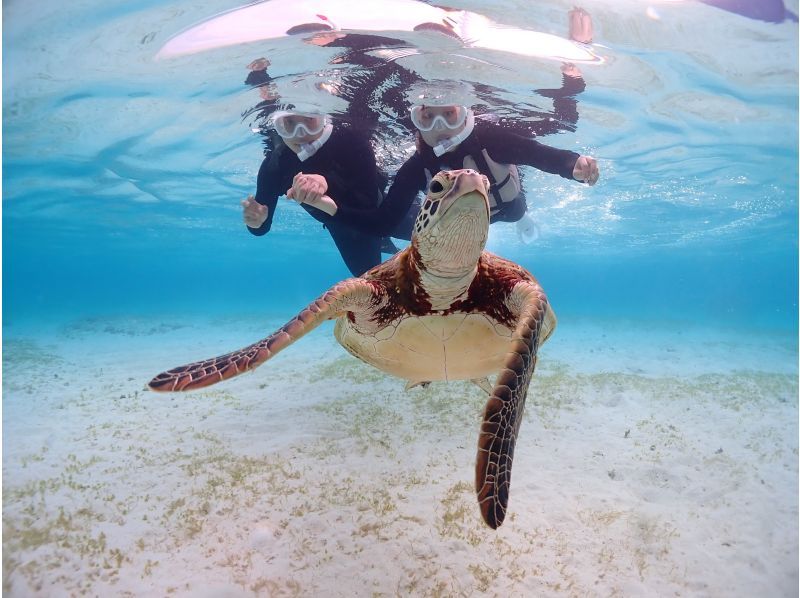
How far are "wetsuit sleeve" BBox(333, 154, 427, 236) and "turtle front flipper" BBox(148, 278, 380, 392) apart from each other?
3.07m

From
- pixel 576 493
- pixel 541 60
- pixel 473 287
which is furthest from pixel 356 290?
pixel 541 60

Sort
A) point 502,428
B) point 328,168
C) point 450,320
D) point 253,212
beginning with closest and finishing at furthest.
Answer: point 502,428 → point 450,320 → point 253,212 → point 328,168

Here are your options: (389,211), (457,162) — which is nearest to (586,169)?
(457,162)

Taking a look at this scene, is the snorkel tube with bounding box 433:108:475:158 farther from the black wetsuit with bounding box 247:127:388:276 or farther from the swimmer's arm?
the swimmer's arm

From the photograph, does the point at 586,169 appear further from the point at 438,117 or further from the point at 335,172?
the point at 335,172

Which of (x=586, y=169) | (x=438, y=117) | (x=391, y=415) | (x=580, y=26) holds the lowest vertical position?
(x=391, y=415)

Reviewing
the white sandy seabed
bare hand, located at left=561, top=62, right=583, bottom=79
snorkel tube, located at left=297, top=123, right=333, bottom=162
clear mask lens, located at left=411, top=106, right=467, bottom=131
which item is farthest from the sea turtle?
bare hand, located at left=561, top=62, right=583, bottom=79

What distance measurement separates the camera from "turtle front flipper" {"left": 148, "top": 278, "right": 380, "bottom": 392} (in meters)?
2.75

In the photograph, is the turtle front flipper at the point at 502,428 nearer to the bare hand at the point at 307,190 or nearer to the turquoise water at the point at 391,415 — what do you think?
the turquoise water at the point at 391,415

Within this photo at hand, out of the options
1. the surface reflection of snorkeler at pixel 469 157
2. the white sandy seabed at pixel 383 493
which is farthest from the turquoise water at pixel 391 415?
the surface reflection of snorkeler at pixel 469 157

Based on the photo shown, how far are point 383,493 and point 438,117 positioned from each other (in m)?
6.67

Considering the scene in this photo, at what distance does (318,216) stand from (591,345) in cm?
1293

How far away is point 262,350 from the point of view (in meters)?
2.90

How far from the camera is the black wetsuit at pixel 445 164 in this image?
6098mm
